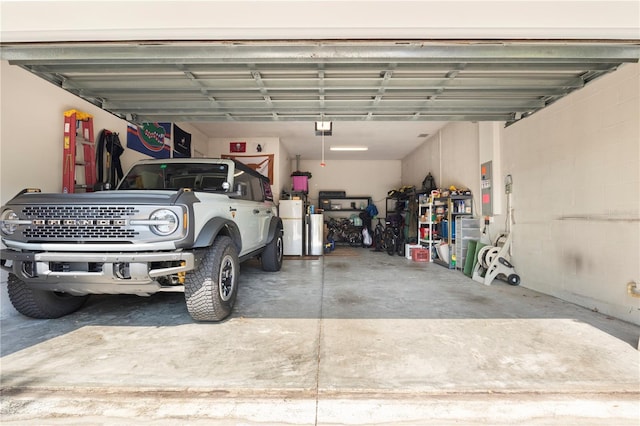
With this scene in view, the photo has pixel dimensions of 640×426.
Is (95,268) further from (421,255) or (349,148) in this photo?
(349,148)

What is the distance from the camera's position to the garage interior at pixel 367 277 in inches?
64.0

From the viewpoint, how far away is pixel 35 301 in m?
2.57

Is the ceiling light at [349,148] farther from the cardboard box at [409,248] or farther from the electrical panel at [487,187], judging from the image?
the electrical panel at [487,187]

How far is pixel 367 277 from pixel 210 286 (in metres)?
2.96

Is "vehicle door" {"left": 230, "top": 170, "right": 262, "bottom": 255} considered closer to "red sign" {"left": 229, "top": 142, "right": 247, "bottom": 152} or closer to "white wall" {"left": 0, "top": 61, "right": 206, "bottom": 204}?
"white wall" {"left": 0, "top": 61, "right": 206, "bottom": 204}

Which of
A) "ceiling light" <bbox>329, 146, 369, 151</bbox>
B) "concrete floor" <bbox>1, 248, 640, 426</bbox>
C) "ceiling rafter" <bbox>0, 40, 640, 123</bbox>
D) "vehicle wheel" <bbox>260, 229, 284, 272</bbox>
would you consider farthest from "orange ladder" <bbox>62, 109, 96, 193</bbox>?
"ceiling light" <bbox>329, 146, 369, 151</bbox>

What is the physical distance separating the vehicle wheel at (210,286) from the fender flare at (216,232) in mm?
143

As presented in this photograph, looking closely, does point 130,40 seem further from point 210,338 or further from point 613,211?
point 613,211

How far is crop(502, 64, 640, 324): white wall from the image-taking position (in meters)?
2.79

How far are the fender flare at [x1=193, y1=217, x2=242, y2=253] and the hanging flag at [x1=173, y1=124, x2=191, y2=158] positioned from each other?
13.2 feet

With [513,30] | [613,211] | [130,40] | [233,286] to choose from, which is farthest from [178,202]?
[613,211]

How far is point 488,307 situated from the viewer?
10.5ft

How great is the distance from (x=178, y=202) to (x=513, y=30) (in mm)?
2765

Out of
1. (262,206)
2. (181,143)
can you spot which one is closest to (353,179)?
(181,143)
